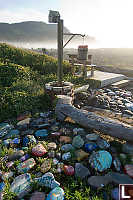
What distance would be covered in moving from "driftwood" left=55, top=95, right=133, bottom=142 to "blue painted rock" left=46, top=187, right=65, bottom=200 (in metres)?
1.49

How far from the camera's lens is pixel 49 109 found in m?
4.48

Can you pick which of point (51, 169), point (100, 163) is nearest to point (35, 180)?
point (51, 169)

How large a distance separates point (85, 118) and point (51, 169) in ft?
4.60

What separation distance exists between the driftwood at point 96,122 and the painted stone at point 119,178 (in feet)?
2.56

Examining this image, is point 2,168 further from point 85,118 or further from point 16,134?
point 85,118

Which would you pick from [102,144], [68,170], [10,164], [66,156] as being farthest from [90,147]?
[10,164]

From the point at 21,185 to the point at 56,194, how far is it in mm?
521

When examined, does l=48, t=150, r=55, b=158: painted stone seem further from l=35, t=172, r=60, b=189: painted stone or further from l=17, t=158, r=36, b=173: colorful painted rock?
l=35, t=172, r=60, b=189: painted stone

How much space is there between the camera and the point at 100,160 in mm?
2334

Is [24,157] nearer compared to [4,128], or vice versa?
[24,157]

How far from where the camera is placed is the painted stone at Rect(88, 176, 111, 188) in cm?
199

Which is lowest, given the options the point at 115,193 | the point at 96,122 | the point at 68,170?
the point at 115,193

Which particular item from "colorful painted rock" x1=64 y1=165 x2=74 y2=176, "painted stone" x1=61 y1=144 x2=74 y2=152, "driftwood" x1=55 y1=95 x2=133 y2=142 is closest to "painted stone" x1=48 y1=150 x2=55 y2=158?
"painted stone" x1=61 y1=144 x2=74 y2=152

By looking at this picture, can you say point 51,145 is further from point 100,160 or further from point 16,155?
point 100,160
